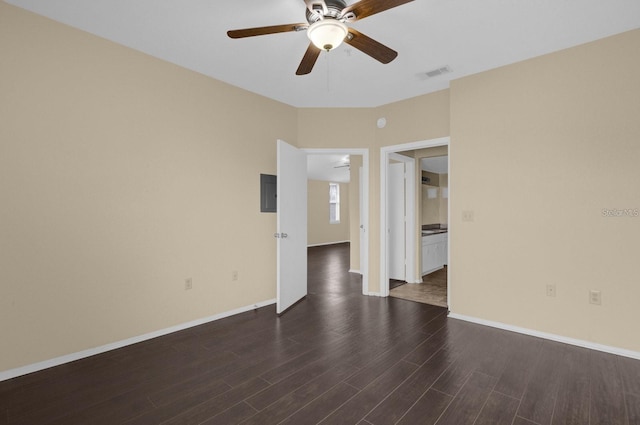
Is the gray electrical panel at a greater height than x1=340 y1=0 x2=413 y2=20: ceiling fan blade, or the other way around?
x1=340 y1=0 x2=413 y2=20: ceiling fan blade

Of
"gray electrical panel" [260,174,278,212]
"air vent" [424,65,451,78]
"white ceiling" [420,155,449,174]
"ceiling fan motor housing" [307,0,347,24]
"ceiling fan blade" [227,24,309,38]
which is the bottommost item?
"gray electrical panel" [260,174,278,212]

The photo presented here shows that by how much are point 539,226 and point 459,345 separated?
54.4 inches

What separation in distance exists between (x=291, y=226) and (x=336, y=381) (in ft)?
6.70

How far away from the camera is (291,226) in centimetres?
389

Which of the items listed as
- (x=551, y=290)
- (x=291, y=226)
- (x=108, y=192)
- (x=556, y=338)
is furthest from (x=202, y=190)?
(x=556, y=338)

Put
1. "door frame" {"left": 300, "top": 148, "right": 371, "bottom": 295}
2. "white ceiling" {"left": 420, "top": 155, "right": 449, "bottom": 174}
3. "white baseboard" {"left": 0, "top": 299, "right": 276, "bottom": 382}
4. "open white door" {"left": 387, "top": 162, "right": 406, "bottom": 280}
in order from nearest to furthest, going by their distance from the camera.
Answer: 1. "white baseboard" {"left": 0, "top": 299, "right": 276, "bottom": 382}
2. "door frame" {"left": 300, "top": 148, "right": 371, "bottom": 295}
3. "open white door" {"left": 387, "top": 162, "right": 406, "bottom": 280}
4. "white ceiling" {"left": 420, "top": 155, "right": 449, "bottom": 174}

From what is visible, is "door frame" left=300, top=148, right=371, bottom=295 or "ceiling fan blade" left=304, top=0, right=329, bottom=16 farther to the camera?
"door frame" left=300, top=148, right=371, bottom=295

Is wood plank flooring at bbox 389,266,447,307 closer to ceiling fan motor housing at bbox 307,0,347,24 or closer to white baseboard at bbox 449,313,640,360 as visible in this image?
white baseboard at bbox 449,313,640,360

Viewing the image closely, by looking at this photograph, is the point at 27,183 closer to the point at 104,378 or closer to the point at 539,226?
the point at 104,378

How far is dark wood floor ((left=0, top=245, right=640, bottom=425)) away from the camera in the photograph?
184cm

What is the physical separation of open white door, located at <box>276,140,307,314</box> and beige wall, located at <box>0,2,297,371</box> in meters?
0.48

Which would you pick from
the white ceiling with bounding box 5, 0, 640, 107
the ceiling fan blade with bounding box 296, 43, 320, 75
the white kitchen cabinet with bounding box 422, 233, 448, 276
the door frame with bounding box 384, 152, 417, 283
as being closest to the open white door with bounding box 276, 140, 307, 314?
the white ceiling with bounding box 5, 0, 640, 107

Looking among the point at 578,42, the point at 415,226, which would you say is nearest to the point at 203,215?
the point at 415,226

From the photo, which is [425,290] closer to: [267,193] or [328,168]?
[267,193]
